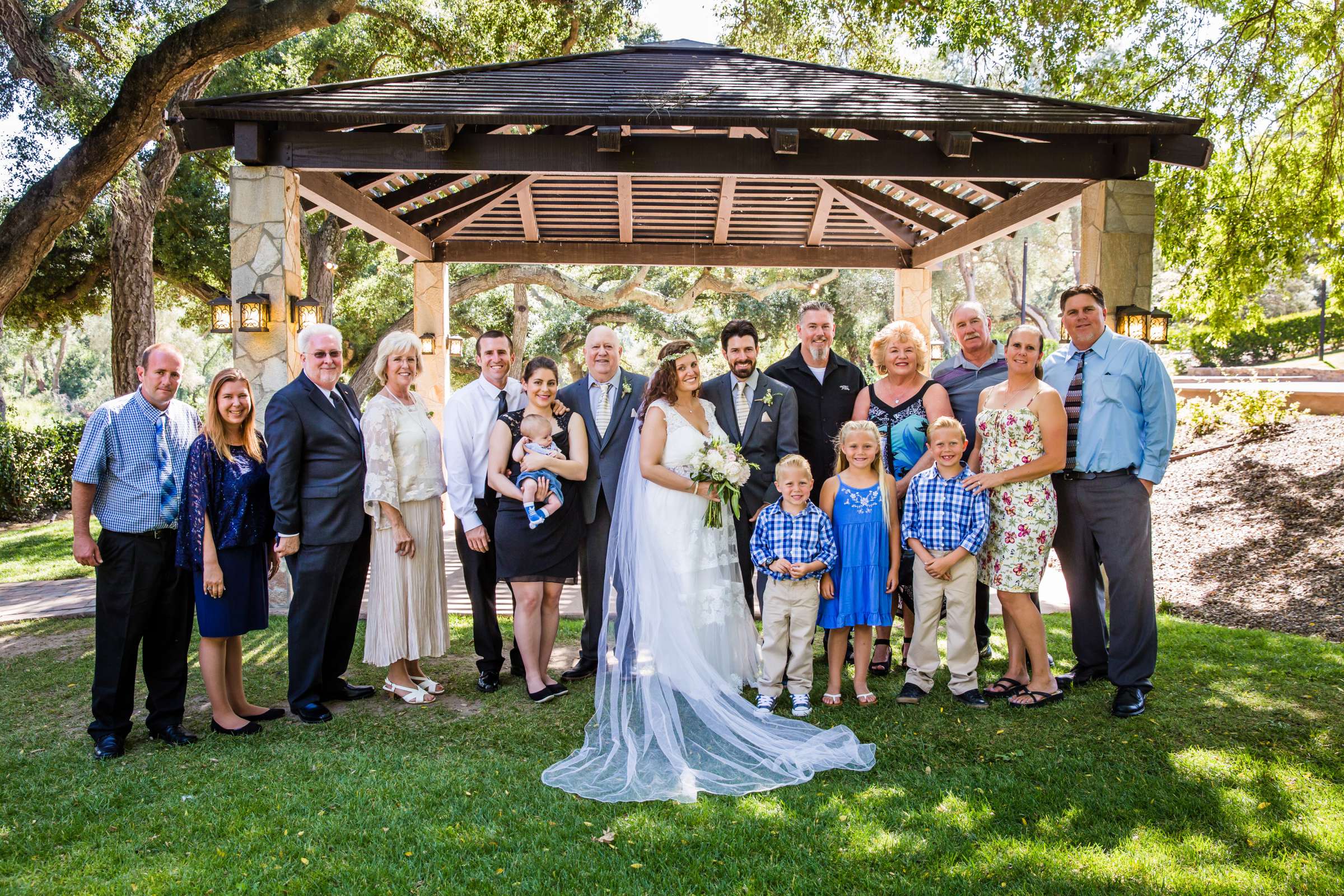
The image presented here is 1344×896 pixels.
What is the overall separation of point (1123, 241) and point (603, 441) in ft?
14.9

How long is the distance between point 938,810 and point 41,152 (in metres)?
11.9

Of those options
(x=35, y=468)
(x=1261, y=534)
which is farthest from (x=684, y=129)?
(x=35, y=468)

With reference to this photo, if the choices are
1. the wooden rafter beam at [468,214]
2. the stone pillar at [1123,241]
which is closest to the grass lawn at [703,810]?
the stone pillar at [1123,241]

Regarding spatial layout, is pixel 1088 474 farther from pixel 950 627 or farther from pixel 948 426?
pixel 950 627

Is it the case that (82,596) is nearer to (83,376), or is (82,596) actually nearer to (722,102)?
(722,102)

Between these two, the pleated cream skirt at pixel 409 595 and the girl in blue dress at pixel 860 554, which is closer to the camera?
the girl in blue dress at pixel 860 554

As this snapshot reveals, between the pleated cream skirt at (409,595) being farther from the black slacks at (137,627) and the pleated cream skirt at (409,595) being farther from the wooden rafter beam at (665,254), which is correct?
the wooden rafter beam at (665,254)

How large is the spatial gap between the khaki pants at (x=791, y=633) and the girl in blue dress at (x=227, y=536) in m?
2.54

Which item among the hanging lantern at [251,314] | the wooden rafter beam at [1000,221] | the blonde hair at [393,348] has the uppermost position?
the wooden rafter beam at [1000,221]

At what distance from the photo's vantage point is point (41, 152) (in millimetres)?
10078

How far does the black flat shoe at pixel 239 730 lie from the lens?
4.23 meters

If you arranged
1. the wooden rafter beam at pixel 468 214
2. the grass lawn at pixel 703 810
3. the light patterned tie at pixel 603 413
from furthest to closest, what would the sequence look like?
the wooden rafter beam at pixel 468 214
the light patterned tie at pixel 603 413
the grass lawn at pixel 703 810

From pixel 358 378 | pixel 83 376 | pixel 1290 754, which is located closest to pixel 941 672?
pixel 1290 754

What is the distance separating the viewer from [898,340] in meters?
4.79
